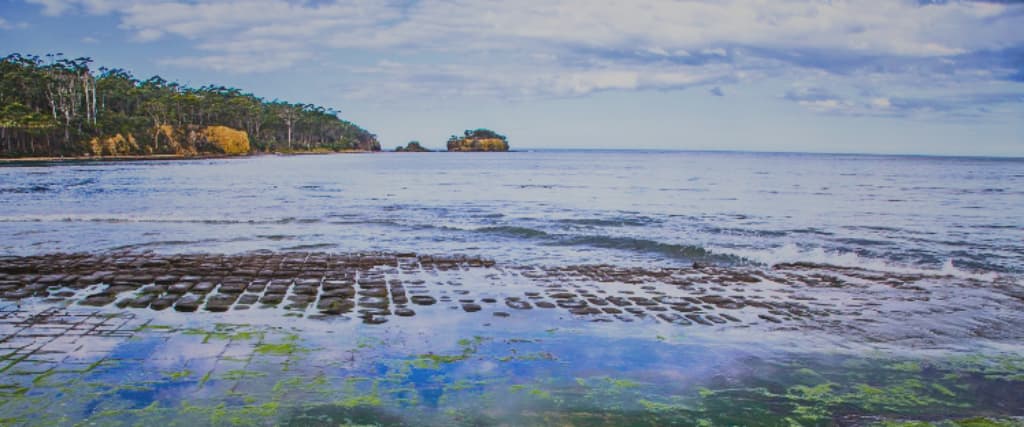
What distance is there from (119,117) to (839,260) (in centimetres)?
11660

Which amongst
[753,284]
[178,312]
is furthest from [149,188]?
[753,284]

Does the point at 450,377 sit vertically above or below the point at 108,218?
above

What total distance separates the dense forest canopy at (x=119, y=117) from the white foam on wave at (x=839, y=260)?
99184 mm

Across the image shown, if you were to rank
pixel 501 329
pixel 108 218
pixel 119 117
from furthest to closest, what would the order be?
1. pixel 119 117
2. pixel 108 218
3. pixel 501 329

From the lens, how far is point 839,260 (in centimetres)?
1569

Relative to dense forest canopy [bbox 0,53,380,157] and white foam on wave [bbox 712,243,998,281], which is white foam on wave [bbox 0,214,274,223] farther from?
dense forest canopy [bbox 0,53,380,157]

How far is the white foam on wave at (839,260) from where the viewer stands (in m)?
14.1

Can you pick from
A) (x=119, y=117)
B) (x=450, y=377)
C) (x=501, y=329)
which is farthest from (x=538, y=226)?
(x=119, y=117)

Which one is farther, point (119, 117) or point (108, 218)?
point (119, 117)

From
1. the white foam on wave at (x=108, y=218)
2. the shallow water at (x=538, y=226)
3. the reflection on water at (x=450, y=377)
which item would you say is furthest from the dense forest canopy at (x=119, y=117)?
the reflection on water at (x=450, y=377)

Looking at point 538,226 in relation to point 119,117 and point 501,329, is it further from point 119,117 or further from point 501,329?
point 119,117

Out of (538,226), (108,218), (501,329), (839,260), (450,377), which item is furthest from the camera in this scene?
(538,226)

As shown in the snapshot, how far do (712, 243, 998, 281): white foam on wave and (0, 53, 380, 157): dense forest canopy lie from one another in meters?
99.2

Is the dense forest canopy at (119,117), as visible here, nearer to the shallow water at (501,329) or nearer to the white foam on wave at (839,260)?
the shallow water at (501,329)
